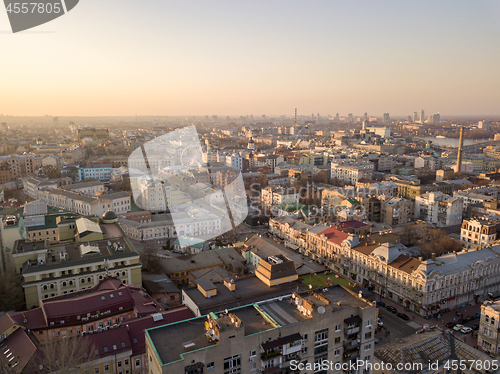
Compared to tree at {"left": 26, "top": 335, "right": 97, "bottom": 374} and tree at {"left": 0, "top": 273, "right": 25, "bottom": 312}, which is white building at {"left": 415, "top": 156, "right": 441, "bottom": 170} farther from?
tree at {"left": 26, "top": 335, "right": 97, "bottom": 374}

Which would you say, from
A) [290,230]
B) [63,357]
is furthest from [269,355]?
[290,230]

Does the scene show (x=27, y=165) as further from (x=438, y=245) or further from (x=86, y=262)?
(x=438, y=245)

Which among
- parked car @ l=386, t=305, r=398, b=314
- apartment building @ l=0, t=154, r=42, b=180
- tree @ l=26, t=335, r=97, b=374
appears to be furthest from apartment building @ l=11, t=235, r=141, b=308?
apartment building @ l=0, t=154, r=42, b=180

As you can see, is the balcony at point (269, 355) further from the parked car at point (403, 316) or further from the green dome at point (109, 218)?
the green dome at point (109, 218)

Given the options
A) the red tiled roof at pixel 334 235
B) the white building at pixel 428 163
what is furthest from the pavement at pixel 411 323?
the white building at pixel 428 163

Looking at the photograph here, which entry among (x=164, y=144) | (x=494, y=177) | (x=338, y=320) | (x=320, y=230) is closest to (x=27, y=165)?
(x=164, y=144)

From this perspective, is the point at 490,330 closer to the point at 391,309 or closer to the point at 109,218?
the point at 391,309
